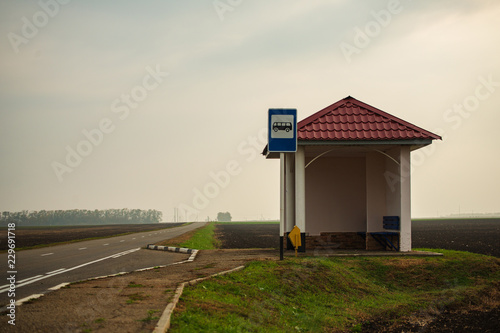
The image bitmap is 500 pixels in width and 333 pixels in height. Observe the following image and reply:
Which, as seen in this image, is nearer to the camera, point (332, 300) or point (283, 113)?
point (332, 300)

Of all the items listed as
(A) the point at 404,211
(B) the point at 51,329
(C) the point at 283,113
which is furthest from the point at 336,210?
(B) the point at 51,329

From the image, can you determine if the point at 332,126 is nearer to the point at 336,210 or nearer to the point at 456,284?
the point at 336,210

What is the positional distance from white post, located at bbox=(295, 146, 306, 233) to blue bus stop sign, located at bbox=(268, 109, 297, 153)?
9.89 feet

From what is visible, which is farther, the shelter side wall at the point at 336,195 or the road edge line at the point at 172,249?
the road edge line at the point at 172,249

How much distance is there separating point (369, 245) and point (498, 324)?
1062 centimetres

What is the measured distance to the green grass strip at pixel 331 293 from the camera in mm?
8008

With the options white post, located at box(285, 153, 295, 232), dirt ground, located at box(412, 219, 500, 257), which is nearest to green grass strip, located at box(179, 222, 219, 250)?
white post, located at box(285, 153, 295, 232)

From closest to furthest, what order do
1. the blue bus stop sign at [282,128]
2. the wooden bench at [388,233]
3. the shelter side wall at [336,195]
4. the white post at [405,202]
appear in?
the blue bus stop sign at [282,128]
the white post at [405,202]
the wooden bench at [388,233]
the shelter side wall at [336,195]

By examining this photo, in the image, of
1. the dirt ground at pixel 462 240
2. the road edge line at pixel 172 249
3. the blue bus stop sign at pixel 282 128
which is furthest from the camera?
the dirt ground at pixel 462 240

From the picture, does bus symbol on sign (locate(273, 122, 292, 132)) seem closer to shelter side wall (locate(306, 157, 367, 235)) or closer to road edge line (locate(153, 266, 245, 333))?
road edge line (locate(153, 266, 245, 333))

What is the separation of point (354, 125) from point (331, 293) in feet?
25.6

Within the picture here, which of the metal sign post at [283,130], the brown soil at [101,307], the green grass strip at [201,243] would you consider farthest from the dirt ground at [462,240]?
the brown soil at [101,307]

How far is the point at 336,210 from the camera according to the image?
20.1 metres

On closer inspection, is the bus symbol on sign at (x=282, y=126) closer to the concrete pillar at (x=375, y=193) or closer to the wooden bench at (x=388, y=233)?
the wooden bench at (x=388, y=233)
